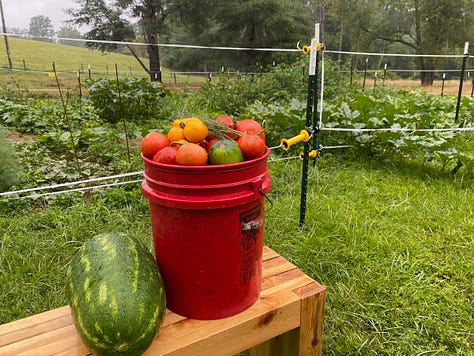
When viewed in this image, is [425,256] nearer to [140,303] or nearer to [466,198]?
[466,198]

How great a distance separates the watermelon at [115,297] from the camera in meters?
1.15

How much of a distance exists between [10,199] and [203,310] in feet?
8.88

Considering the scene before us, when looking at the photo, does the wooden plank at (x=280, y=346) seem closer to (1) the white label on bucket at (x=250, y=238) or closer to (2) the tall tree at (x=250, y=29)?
(1) the white label on bucket at (x=250, y=238)

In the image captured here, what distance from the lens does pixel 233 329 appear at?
141cm

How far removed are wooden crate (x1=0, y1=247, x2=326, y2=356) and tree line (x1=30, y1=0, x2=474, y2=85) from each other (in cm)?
1038

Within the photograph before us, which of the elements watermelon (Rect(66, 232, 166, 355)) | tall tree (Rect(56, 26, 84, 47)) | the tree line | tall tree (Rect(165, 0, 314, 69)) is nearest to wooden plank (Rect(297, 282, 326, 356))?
watermelon (Rect(66, 232, 166, 355))

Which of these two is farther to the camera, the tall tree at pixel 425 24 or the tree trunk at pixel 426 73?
the tree trunk at pixel 426 73

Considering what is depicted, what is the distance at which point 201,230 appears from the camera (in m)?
1.31

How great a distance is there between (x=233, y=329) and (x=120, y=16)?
1811 cm

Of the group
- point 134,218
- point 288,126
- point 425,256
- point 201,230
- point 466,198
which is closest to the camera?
point 201,230

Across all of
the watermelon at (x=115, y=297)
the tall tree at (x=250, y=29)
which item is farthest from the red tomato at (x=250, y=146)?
the tall tree at (x=250, y=29)

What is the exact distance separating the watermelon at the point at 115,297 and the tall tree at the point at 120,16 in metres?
15.3

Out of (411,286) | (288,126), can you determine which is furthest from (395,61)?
(411,286)

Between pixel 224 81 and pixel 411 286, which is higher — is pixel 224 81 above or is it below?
above
